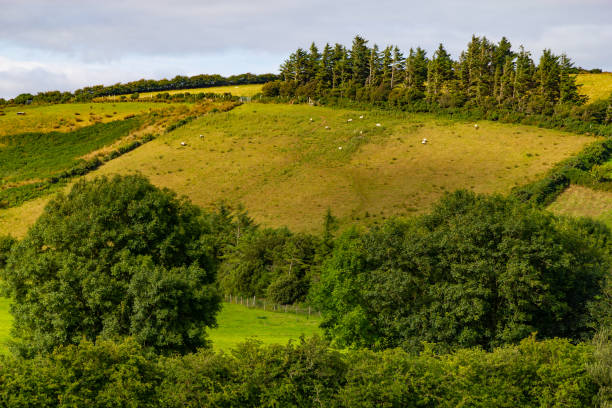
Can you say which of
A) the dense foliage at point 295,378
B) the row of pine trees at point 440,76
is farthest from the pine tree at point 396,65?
the dense foliage at point 295,378

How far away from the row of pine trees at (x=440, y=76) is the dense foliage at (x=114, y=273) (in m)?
112

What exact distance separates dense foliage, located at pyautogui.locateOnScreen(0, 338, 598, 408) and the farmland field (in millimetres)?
61251

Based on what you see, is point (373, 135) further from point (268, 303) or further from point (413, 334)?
point (413, 334)

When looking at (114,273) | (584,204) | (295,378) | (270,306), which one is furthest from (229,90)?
(295,378)

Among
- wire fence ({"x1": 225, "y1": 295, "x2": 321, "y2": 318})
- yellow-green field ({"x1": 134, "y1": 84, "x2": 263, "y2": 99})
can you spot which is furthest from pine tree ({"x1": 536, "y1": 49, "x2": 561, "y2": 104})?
wire fence ({"x1": 225, "y1": 295, "x2": 321, "y2": 318})

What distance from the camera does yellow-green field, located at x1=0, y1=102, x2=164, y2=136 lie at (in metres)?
153

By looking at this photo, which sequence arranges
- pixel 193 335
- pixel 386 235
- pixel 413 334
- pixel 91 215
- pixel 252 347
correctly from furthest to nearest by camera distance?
pixel 386 235 < pixel 413 334 < pixel 91 215 < pixel 193 335 < pixel 252 347

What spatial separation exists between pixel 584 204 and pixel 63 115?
→ 12836cm

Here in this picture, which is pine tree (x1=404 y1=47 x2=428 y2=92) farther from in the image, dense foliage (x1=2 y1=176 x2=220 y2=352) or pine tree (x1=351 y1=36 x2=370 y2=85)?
dense foliage (x1=2 y1=176 x2=220 y2=352)

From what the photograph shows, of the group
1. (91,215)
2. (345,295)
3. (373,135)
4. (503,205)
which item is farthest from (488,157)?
(91,215)

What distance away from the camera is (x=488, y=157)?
4636 inches

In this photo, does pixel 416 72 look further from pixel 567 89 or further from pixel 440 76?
pixel 567 89

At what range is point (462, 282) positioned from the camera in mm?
49500

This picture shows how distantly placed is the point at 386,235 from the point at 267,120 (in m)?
97.0
